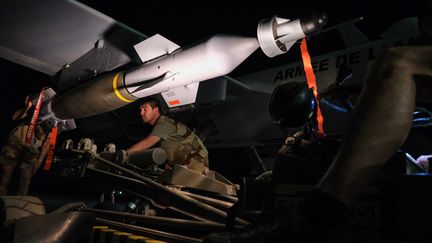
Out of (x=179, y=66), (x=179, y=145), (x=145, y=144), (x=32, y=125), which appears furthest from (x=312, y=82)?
(x=32, y=125)

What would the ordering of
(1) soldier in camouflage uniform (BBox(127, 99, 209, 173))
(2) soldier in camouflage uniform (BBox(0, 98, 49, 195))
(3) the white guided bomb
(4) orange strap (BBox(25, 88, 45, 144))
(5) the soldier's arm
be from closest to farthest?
1. (3) the white guided bomb
2. (5) the soldier's arm
3. (1) soldier in camouflage uniform (BBox(127, 99, 209, 173))
4. (4) orange strap (BBox(25, 88, 45, 144))
5. (2) soldier in camouflage uniform (BBox(0, 98, 49, 195))

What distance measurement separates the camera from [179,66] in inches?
118

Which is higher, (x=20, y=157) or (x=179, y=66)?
(x=179, y=66)

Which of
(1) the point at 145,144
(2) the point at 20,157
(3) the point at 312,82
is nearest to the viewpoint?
(3) the point at 312,82

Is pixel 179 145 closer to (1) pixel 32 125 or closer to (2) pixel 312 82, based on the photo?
(2) pixel 312 82

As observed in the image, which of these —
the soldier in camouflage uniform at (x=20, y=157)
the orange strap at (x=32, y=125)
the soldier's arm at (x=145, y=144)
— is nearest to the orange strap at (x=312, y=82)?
the soldier's arm at (x=145, y=144)

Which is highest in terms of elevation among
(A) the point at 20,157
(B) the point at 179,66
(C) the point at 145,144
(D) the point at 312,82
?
(B) the point at 179,66

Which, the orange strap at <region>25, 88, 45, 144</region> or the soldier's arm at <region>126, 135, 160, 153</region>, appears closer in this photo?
the soldier's arm at <region>126, 135, 160, 153</region>

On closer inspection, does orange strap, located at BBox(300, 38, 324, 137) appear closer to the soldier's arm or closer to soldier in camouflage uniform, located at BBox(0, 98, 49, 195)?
the soldier's arm

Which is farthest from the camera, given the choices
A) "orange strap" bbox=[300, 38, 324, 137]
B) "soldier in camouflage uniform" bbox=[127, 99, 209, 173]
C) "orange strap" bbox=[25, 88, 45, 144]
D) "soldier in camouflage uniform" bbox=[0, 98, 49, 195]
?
"soldier in camouflage uniform" bbox=[0, 98, 49, 195]

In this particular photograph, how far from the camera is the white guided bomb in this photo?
8.14ft

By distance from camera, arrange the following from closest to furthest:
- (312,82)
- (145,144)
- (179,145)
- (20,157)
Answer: (312,82), (145,144), (179,145), (20,157)

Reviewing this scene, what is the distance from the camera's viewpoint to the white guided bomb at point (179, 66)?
8.14 feet

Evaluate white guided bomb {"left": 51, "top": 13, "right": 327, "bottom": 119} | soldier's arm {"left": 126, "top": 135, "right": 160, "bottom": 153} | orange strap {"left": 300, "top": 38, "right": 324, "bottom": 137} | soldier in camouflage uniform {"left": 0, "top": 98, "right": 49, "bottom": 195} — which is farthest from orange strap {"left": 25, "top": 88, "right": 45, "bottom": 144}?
orange strap {"left": 300, "top": 38, "right": 324, "bottom": 137}
